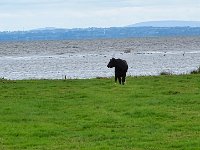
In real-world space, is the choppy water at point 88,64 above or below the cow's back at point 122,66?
below

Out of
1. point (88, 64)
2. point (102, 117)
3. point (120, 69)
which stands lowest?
point (88, 64)

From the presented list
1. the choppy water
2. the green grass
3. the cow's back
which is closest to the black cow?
the cow's back

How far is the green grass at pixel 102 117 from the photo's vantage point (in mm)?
15141

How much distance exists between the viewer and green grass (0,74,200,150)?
15141 mm

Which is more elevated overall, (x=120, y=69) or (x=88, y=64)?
(x=120, y=69)

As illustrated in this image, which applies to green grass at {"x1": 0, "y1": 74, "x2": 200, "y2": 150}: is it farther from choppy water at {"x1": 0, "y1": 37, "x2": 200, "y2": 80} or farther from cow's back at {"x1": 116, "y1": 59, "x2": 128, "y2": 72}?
choppy water at {"x1": 0, "y1": 37, "x2": 200, "y2": 80}

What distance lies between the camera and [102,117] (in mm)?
18922

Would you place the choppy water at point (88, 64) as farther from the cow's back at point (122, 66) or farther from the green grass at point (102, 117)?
the green grass at point (102, 117)

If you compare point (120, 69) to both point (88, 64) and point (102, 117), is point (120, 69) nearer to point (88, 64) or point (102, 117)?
point (102, 117)

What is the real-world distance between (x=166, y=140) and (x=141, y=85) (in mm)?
14653

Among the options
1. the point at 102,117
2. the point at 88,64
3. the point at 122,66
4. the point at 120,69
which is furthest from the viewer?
the point at 88,64

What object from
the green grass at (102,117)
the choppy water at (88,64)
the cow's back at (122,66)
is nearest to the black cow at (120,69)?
the cow's back at (122,66)

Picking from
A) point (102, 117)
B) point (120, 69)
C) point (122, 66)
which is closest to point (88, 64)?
point (122, 66)

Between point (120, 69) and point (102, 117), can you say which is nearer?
point (102, 117)
